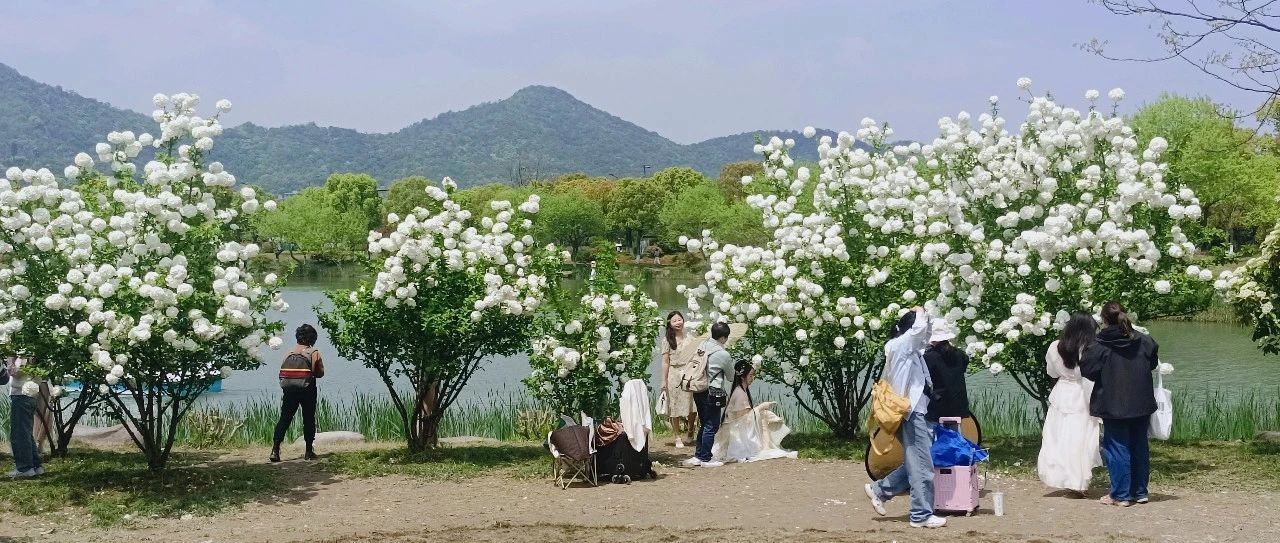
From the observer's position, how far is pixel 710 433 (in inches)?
432

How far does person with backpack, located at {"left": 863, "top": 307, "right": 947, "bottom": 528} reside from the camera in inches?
302

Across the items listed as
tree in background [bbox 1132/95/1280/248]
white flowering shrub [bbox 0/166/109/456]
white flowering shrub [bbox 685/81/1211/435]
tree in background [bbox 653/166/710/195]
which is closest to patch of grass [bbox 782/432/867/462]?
white flowering shrub [bbox 685/81/1211/435]

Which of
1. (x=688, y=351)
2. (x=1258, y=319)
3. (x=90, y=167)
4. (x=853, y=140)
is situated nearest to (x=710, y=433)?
(x=688, y=351)

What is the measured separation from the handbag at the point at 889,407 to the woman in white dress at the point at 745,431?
11.2 feet

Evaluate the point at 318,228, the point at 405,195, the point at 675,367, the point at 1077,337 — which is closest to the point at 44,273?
the point at 675,367

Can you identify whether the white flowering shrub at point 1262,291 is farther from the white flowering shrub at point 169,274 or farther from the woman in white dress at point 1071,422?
the white flowering shrub at point 169,274

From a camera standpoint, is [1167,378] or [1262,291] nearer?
[1262,291]

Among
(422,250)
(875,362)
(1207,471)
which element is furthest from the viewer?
(875,362)

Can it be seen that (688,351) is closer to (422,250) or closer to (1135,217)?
(422,250)

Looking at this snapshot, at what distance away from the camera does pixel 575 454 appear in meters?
9.80

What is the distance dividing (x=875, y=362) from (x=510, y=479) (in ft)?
13.4

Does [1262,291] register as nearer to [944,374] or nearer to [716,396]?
[944,374]

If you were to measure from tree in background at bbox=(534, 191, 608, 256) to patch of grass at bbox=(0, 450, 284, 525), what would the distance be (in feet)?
234

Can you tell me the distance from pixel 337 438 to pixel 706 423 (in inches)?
189
